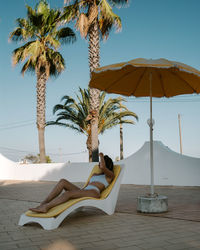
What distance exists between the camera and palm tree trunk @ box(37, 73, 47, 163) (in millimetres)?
18822

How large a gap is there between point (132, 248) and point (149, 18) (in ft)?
43.6

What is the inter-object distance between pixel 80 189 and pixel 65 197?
1.49 ft

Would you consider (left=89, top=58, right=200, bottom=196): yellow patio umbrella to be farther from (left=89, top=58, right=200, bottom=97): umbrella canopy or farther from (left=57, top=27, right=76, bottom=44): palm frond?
(left=57, top=27, right=76, bottom=44): palm frond

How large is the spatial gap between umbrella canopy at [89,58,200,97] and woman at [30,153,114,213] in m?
1.72

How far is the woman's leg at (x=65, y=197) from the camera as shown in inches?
186

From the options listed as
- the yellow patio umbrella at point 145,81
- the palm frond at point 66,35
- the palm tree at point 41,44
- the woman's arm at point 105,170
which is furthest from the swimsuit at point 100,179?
the palm frond at point 66,35

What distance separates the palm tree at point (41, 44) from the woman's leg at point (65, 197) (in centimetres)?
1384

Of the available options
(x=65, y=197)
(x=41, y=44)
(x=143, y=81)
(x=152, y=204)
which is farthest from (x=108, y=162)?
(x=41, y=44)

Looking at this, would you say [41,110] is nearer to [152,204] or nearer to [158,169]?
[158,169]

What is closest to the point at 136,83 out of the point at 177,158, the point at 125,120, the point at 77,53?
the point at 177,158

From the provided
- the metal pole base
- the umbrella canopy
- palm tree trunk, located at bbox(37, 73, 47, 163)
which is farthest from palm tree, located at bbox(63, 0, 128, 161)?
the metal pole base

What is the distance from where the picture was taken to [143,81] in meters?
7.04

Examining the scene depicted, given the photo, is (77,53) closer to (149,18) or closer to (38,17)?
(38,17)

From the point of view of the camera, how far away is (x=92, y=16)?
1543 centimetres
